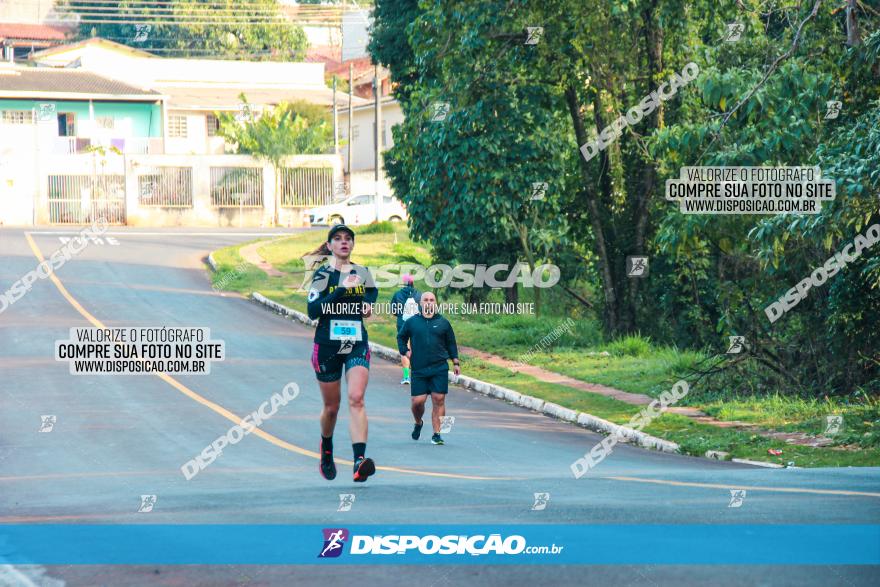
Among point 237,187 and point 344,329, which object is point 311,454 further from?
point 237,187

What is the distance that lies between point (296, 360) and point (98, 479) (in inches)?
411

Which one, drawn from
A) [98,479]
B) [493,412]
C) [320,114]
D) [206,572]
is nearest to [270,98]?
[320,114]

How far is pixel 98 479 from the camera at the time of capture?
12.0m

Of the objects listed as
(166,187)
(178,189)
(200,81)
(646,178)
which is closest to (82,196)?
(166,187)

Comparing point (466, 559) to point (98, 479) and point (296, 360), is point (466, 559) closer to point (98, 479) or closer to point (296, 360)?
point (98, 479)

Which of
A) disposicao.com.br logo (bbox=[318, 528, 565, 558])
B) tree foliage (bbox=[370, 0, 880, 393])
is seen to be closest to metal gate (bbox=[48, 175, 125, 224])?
tree foliage (bbox=[370, 0, 880, 393])

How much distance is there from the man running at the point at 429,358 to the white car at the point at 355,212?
3755 centimetres

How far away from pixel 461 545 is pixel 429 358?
8281 millimetres

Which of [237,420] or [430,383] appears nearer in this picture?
[430,383]

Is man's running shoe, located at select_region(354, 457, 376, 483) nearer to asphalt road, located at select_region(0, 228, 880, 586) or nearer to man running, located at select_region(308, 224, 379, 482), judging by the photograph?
man running, located at select_region(308, 224, 379, 482)

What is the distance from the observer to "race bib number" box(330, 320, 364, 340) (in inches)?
373

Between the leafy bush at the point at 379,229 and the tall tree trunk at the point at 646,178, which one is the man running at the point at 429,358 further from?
the leafy bush at the point at 379,229

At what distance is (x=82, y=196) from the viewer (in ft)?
173

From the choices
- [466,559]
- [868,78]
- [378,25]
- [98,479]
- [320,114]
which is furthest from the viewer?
[320,114]
